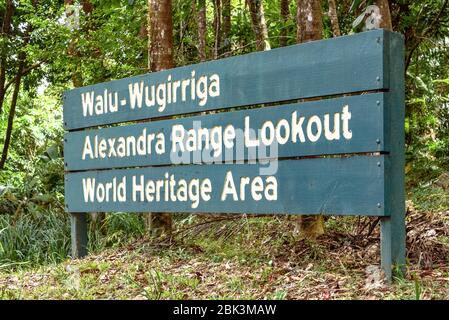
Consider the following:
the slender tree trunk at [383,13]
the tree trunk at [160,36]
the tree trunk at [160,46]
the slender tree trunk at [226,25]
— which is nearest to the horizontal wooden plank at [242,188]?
the tree trunk at [160,46]

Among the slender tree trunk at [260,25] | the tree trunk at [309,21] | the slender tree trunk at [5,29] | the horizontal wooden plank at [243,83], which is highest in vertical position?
the slender tree trunk at [5,29]

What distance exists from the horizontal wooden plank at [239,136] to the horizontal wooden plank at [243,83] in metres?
0.10

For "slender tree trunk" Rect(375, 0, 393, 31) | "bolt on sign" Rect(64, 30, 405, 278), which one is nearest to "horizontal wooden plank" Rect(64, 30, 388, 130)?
"bolt on sign" Rect(64, 30, 405, 278)

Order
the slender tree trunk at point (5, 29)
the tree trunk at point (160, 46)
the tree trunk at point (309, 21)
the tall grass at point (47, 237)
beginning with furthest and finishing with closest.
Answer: the slender tree trunk at point (5, 29), the tall grass at point (47, 237), the tree trunk at point (160, 46), the tree trunk at point (309, 21)

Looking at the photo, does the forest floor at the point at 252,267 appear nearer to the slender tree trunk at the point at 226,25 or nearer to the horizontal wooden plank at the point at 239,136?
the horizontal wooden plank at the point at 239,136

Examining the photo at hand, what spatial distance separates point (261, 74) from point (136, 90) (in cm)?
149

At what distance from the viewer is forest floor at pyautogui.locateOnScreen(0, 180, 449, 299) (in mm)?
3914

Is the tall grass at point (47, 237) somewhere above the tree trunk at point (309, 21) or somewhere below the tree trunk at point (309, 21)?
below

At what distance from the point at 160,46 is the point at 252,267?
105 inches

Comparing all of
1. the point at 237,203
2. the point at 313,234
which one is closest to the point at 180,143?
the point at 237,203

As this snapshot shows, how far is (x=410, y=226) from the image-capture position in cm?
521

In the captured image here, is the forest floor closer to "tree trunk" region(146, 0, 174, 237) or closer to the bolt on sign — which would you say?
"tree trunk" region(146, 0, 174, 237)

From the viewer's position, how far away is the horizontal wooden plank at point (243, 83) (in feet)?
12.9

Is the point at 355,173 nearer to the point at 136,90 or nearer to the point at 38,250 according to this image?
the point at 136,90
